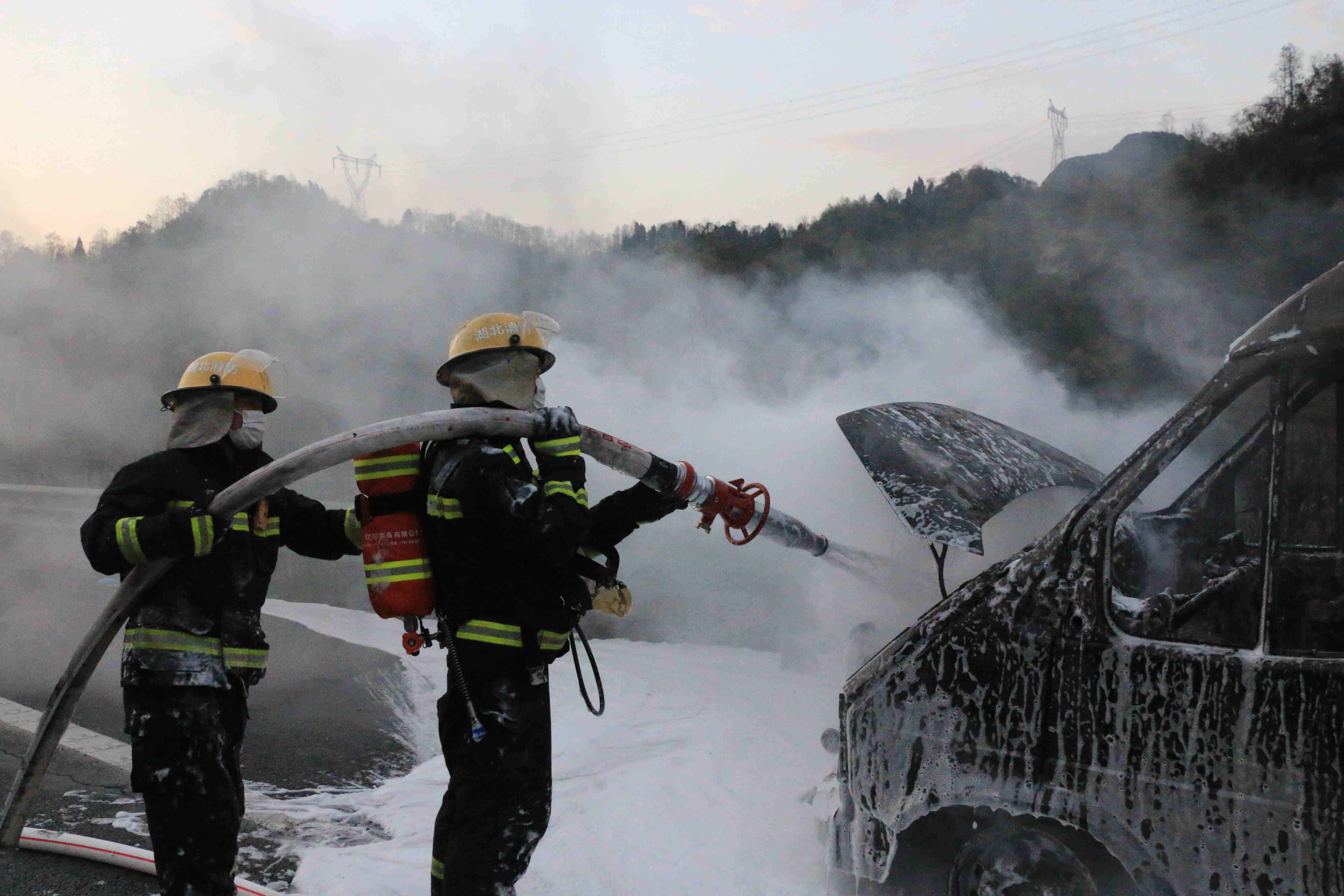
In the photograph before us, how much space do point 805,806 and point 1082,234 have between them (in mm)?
11587

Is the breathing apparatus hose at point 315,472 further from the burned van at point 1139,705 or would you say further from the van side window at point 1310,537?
the van side window at point 1310,537

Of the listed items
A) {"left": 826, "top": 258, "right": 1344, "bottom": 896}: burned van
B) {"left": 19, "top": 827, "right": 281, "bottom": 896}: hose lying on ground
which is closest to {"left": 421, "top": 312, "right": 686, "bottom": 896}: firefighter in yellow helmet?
{"left": 826, "top": 258, "right": 1344, "bottom": 896}: burned van

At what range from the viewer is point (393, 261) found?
620 inches

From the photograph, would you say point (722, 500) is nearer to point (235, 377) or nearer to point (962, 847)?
point (962, 847)

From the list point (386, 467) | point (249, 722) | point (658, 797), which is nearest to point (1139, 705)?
point (386, 467)

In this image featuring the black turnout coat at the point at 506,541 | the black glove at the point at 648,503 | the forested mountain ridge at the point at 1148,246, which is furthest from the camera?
the forested mountain ridge at the point at 1148,246

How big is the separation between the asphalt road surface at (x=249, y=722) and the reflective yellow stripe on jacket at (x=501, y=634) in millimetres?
1514

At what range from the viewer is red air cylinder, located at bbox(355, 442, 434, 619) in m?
2.54

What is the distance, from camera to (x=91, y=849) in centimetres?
339

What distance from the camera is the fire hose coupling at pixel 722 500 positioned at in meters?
2.94

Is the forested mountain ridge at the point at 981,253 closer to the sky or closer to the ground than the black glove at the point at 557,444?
closer to the sky

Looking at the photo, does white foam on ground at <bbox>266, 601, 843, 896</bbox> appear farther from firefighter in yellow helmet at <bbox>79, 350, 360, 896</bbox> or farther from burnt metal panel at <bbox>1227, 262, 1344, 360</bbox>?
burnt metal panel at <bbox>1227, 262, 1344, 360</bbox>

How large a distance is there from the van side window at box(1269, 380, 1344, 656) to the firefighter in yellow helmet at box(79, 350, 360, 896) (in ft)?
8.77

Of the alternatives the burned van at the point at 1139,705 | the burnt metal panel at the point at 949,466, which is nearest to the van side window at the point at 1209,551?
the burned van at the point at 1139,705
